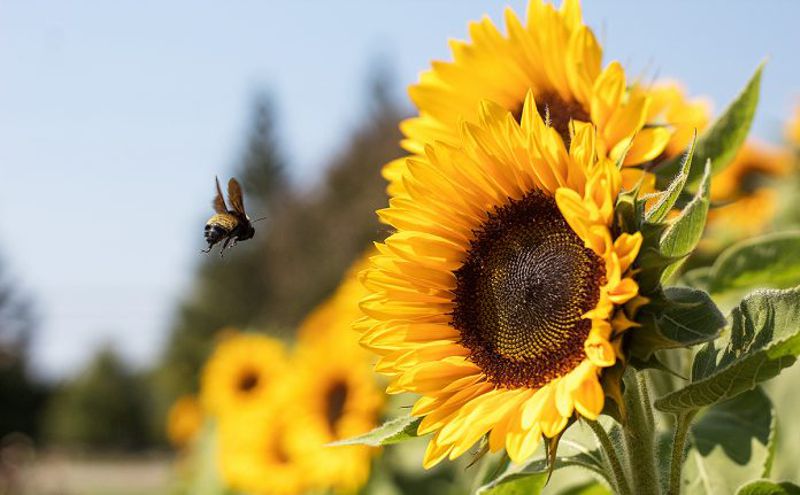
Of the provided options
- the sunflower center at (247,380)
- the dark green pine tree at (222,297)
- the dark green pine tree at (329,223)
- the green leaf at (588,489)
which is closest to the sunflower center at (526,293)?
the green leaf at (588,489)

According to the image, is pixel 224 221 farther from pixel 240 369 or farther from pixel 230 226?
pixel 240 369

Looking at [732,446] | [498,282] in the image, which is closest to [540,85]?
[498,282]

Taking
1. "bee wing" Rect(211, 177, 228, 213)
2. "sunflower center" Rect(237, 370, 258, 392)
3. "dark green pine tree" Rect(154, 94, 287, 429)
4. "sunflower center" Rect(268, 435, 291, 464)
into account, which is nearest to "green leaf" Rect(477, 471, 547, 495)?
"bee wing" Rect(211, 177, 228, 213)

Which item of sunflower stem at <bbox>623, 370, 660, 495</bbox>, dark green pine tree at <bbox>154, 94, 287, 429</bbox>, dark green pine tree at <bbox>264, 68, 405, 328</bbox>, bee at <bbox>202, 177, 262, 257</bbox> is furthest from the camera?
dark green pine tree at <bbox>154, 94, 287, 429</bbox>

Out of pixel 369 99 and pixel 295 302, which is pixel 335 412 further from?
pixel 369 99

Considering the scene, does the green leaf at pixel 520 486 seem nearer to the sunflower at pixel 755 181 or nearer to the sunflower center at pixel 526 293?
the sunflower center at pixel 526 293

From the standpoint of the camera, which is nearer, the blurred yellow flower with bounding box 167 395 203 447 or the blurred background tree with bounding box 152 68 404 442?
the blurred yellow flower with bounding box 167 395 203 447

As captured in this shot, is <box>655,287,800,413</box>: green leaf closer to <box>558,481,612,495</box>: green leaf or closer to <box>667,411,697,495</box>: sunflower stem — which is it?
<box>667,411,697,495</box>: sunflower stem
